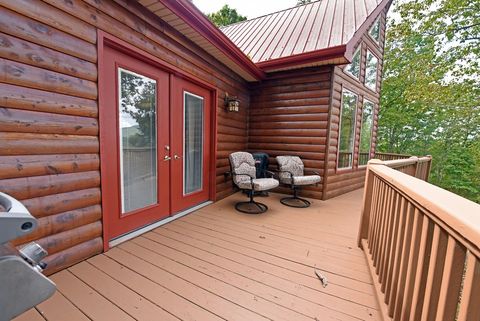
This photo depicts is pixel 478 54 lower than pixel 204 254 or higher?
higher

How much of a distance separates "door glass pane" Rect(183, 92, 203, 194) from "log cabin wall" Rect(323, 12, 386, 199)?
2.44 metres

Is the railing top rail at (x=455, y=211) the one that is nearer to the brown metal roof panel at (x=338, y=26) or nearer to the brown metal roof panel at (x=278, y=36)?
the brown metal roof panel at (x=338, y=26)

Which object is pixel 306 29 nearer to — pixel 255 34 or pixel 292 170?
pixel 255 34

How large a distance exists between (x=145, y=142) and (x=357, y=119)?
483 cm

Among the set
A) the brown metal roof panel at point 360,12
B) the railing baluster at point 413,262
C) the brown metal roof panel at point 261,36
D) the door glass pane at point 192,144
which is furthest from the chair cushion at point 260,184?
the brown metal roof panel at point 360,12

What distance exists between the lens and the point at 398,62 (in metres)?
8.59

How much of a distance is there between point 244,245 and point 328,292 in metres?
0.94

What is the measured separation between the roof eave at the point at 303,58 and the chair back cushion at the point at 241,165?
1.77 m

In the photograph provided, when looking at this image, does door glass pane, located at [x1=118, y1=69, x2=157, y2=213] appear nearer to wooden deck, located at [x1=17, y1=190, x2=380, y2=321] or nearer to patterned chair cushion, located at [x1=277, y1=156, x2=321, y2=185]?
wooden deck, located at [x1=17, y1=190, x2=380, y2=321]

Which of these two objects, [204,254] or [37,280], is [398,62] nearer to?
[204,254]

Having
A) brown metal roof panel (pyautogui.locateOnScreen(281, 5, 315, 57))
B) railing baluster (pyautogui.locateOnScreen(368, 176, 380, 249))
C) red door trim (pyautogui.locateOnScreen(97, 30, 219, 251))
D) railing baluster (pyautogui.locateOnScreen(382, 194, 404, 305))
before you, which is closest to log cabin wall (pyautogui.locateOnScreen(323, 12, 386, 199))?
brown metal roof panel (pyautogui.locateOnScreen(281, 5, 315, 57))

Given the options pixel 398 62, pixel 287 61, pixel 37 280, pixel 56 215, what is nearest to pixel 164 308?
pixel 37 280

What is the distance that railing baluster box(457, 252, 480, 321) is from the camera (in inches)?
21.9

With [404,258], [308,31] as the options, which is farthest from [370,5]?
[404,258]
